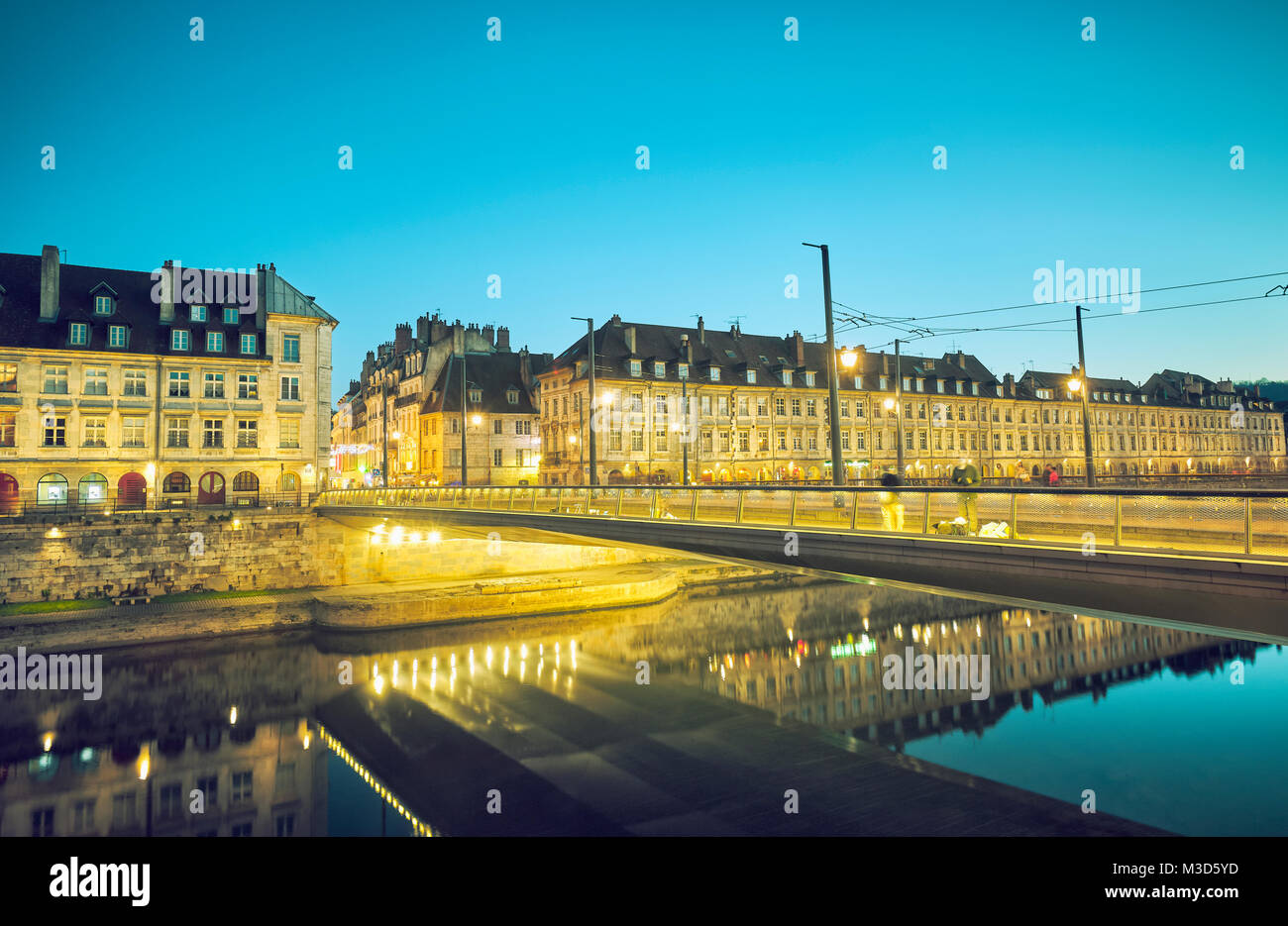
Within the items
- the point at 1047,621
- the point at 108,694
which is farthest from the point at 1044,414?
the point at 108,694

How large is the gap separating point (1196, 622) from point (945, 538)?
346 cm

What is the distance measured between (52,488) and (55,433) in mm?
2996

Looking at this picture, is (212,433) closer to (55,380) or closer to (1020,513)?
(55,380)

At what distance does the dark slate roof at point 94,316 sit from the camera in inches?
1578

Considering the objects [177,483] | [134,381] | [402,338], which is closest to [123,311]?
[134,381]

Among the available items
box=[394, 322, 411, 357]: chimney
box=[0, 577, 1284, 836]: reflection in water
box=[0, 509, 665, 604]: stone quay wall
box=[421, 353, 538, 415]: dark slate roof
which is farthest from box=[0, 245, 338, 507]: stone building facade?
box=[394, 322, 411, 357]: chimney

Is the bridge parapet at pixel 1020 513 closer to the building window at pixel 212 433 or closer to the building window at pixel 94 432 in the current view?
the building window at pixel 212 433

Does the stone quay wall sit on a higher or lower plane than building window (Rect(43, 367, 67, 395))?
lower

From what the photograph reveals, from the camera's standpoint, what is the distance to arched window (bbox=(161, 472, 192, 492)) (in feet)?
138

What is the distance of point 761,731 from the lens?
2039 centimetres

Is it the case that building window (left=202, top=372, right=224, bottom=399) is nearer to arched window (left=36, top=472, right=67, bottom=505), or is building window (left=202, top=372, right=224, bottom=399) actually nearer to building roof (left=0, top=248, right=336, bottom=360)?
building roof (left=0, top=248, right=336, bottom=360)

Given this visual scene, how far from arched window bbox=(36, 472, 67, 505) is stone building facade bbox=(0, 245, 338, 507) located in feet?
0.22
